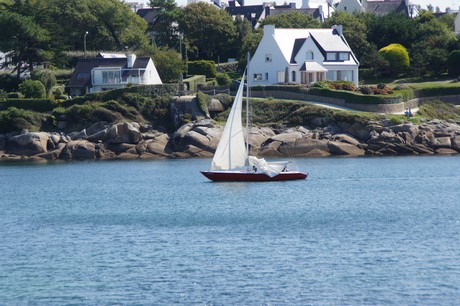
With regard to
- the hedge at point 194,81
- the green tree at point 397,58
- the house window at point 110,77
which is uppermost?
the green tree at point 397,58

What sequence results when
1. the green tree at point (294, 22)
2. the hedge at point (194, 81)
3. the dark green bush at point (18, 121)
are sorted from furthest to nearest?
the green tree at point (294, 22), the hedge at point (194, 81), the dark green bush at point (18, 121)

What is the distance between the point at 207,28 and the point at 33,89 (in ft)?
114

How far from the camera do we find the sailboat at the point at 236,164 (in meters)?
67.7

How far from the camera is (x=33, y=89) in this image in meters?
100

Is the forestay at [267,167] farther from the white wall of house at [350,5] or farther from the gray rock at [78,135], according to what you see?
the white wall of house at [350,5]

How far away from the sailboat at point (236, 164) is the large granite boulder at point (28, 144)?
92.7 ft

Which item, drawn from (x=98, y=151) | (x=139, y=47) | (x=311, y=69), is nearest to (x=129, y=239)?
(x=98, y=151)

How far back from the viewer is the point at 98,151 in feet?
298

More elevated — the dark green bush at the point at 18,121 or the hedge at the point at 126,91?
the hedge at the point at 126,91

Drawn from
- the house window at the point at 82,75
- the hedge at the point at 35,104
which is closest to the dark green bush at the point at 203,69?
the house window at the point at 82,75

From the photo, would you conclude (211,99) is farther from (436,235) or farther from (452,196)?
(436,235)

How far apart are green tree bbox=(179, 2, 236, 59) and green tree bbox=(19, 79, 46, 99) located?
1300 inches

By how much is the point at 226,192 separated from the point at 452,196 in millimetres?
14109

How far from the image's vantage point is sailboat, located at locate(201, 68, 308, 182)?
67.7 metres
